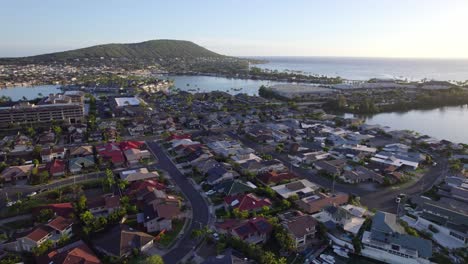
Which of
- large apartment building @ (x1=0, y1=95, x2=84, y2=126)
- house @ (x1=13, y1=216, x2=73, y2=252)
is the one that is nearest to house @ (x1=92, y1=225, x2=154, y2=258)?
house @ (x1=13, y1=216, x2=73, y2=252)

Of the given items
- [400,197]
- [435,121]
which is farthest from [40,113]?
[435,121]

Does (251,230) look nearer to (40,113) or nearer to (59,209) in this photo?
(59,209)

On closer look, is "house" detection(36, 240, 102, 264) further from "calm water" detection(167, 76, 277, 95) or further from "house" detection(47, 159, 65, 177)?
"calm water" detection(167, 76, 277, 95)

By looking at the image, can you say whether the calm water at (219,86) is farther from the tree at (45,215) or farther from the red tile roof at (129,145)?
the tree at (45,215)

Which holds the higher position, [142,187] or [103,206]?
[142,187]

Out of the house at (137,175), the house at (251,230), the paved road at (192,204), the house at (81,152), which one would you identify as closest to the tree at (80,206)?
the house at (137,175)

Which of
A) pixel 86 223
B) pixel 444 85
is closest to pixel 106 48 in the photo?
pixel 444 85
